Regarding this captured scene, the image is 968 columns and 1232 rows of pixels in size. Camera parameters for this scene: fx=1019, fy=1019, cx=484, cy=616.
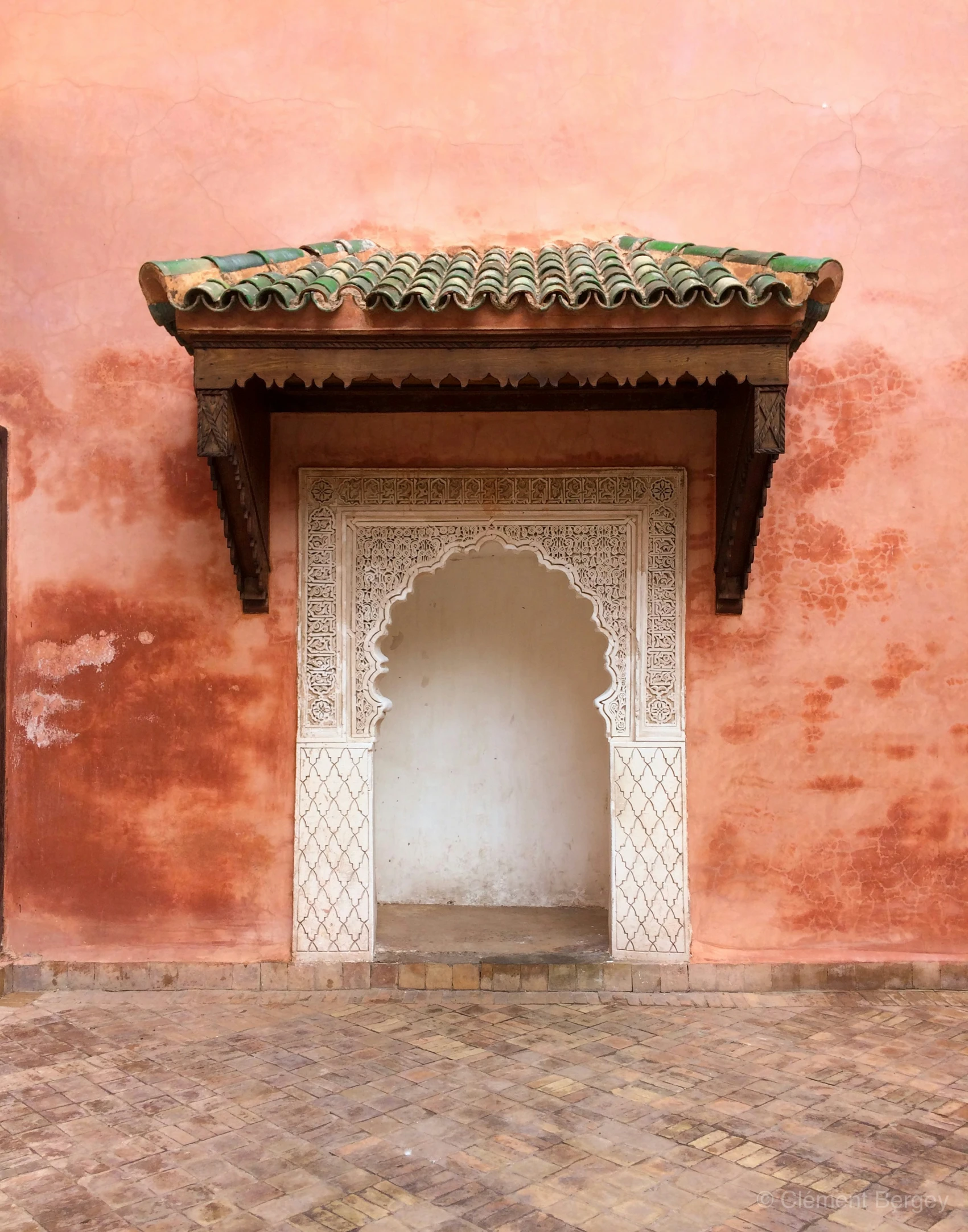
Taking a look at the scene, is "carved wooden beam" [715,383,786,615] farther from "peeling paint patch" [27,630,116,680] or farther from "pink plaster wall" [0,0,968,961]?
"peeling paint patch" [27,630,116,680]

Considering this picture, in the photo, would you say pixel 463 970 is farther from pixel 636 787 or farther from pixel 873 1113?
pixel 873 1113

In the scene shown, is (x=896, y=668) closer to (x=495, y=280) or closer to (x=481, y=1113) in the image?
(x=495, y=280)

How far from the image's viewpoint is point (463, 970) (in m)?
4.61

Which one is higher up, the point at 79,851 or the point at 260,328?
the point at 260,328

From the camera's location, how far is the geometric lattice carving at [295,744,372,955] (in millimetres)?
4602

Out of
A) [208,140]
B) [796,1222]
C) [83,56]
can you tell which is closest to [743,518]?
[796,1222]

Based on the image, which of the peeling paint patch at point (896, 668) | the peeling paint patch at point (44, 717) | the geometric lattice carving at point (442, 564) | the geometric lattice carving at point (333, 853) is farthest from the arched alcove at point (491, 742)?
the peeling paint patch at point (44, 717)

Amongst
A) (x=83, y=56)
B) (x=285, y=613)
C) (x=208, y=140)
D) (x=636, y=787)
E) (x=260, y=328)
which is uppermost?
(x=83, y=56)

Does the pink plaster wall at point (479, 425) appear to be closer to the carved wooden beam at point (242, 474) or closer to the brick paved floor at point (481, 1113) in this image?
the carved wooden beam at point (242, 474)

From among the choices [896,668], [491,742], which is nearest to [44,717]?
[491,742]

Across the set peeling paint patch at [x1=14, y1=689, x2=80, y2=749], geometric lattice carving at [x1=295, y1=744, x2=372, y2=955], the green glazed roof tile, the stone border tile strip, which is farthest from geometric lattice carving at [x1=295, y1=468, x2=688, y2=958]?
peeling paint patch at [x1=14, y1=689, x2=80, y2=749]

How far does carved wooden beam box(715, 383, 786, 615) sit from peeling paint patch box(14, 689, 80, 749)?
302cm

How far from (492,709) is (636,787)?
1.81m

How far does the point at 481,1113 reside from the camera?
11.1 feet
